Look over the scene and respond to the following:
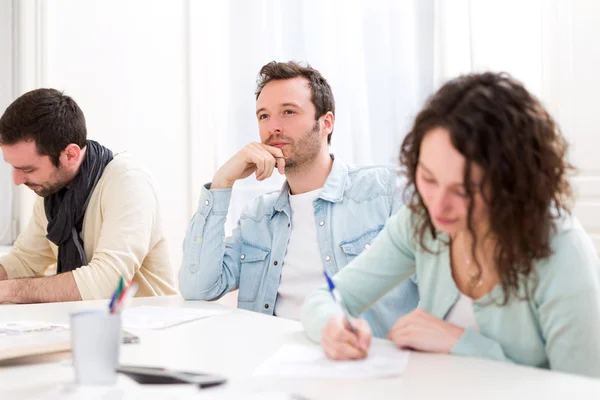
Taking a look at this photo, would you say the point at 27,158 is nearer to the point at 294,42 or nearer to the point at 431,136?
the point at 294,42

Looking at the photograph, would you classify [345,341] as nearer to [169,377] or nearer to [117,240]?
[169,377]

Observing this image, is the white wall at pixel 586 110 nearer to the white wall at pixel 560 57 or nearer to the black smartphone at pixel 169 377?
the white wall at pixel 560 57

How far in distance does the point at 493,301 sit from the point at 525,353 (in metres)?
0.10

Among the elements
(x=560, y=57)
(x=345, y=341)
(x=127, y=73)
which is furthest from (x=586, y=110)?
(x=127, y=73)

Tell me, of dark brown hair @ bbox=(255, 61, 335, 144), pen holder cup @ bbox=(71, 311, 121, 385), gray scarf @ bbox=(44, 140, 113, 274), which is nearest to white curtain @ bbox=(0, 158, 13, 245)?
gray scarf @ bbox=(44, 140, 113, 274)

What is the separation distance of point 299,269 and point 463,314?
83cm

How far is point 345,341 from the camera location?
1134 millimetres

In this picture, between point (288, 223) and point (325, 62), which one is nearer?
point (288, 223)

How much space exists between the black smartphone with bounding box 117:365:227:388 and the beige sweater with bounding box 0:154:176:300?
1144mm

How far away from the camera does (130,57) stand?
362 centimetres

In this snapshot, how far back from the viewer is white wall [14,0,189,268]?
3408 millimetres

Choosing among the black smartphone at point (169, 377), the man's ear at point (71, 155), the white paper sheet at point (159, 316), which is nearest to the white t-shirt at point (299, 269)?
the white paper sheet at point (159, 316)

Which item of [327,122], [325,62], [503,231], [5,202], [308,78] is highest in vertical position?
[325,62]

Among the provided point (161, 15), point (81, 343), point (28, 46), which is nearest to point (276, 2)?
point (161, 15)
